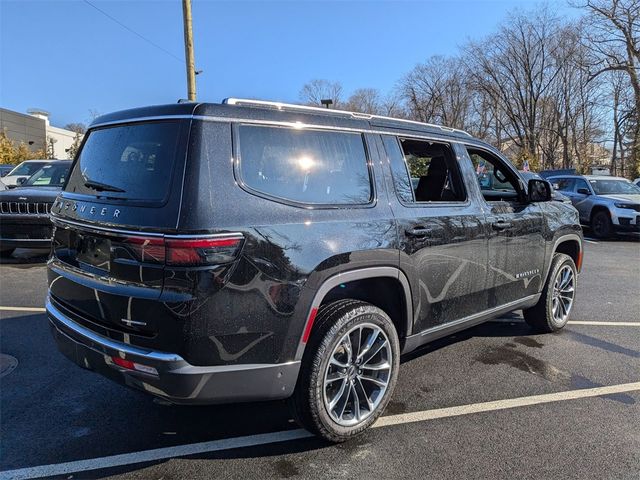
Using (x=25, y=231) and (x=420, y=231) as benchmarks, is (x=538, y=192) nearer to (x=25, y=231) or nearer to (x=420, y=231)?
(x=420, y=231)

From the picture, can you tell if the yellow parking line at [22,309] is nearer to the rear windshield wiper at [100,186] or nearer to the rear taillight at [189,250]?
the rear windshield wiper at [100,186]

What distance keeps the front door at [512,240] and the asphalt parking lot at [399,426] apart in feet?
2.10

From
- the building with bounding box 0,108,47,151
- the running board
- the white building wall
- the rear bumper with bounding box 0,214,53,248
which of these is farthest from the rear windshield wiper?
the white building wall

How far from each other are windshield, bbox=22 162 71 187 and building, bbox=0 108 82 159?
4019cm

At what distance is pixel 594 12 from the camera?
28375mm

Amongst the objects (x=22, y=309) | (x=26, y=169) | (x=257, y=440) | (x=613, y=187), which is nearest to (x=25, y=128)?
Answer: (x=26, y=169)

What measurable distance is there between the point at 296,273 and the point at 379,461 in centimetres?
123

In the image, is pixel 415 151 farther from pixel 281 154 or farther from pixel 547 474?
pixel 547 474

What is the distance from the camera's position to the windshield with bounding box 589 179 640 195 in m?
14.4

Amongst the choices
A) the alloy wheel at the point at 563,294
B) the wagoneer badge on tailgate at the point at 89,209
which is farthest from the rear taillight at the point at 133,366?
the alloy wheel at the point at 563,294

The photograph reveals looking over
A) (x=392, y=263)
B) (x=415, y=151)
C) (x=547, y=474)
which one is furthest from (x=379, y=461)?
(x=415, y=151)

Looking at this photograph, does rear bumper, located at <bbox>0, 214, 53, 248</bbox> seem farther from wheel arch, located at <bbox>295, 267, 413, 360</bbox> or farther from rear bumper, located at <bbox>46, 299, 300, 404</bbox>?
wheel arch, located at <bbox>295, 267, 413, 360</bbox>

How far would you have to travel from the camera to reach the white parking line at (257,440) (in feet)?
8.96

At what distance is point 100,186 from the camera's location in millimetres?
2961
